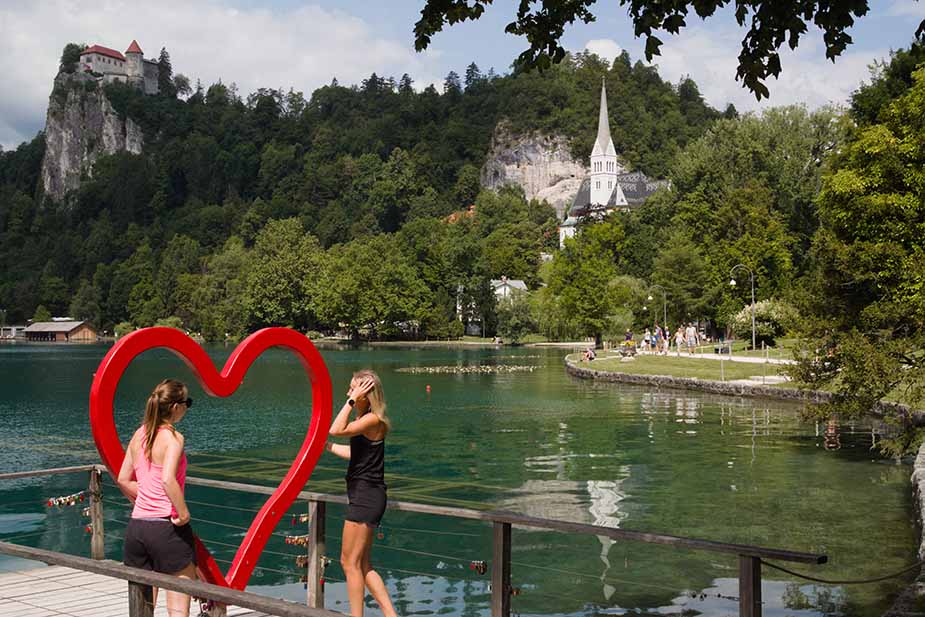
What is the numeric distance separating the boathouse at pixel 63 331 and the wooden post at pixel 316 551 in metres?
150

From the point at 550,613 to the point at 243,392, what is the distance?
40.2 meters

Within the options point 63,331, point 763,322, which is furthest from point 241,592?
point 63,331

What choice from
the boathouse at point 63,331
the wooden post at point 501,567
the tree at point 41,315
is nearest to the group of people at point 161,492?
the wooden post at point 501,567

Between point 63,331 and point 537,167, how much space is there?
308ft

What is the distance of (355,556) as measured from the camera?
7.00 meters

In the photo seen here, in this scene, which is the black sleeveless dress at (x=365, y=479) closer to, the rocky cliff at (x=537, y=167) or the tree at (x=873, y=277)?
the tree at (x=873, y=277)

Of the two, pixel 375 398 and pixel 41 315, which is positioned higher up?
pixel 41 315

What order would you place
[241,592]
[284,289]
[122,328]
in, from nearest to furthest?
1. [241,592]
2. [284,289]
3. [122,328]

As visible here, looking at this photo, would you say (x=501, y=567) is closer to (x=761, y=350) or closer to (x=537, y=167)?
(x=761, y=350)

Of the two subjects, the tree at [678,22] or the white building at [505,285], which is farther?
the white building at [505,285]

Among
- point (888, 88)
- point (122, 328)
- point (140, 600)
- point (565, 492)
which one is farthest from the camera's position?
point (122, 328)

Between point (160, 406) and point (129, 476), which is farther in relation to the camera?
point (129, 476)

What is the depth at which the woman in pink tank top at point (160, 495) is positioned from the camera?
599 cm

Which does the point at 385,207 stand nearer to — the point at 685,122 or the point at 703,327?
the point at 685,122
